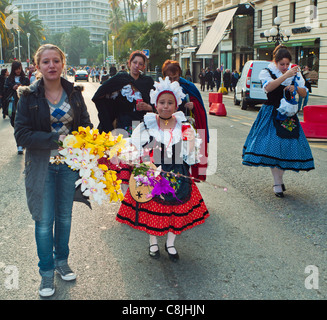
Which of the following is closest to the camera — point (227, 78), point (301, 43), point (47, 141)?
point (47, 141)

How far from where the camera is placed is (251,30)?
3488cm

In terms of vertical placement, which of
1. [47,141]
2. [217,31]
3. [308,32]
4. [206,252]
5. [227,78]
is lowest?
[206,252]

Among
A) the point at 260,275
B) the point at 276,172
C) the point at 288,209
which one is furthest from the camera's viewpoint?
the point at 276,172

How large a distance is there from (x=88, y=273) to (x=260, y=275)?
1455mm

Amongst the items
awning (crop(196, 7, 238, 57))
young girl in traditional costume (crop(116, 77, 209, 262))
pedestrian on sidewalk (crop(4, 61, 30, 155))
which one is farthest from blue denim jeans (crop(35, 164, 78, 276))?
awning (crop(196, 7, 238, 57))

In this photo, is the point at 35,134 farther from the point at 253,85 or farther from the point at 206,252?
the point at 253,85

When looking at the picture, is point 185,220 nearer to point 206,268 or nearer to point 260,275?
point 206,268

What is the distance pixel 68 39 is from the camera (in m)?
159

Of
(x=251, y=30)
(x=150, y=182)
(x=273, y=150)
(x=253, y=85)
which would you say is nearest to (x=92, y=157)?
(x=150, y=182)

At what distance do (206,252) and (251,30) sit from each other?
108ft

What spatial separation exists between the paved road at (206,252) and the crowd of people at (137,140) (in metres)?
0.24

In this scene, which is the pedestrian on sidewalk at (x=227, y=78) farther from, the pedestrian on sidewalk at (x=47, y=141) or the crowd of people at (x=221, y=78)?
the pedestrian on sidewalk at (x=47, y=141)

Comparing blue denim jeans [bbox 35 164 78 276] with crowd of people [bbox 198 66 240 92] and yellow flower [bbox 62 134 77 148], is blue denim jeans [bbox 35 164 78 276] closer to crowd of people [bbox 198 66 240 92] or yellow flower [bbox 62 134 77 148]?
yellow flower [bbox 62 134 77 148]
